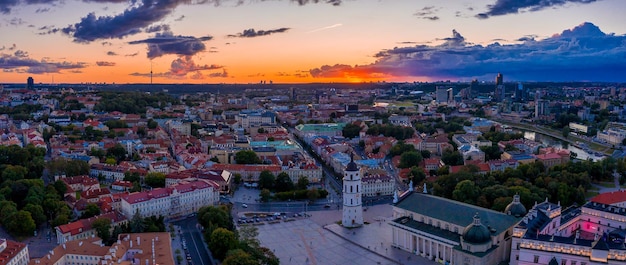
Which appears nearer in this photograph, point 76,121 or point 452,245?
point 452,245

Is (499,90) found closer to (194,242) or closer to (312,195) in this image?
(312,195)

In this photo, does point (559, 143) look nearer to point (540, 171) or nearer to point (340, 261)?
point (540, 171)

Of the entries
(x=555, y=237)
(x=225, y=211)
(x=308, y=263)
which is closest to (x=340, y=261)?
(x=308, y=263)

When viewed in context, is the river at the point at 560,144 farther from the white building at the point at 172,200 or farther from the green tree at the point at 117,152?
the green tree at the point at 117,152

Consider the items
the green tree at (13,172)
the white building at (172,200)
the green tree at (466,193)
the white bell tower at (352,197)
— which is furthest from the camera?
the green tree at (13,172)

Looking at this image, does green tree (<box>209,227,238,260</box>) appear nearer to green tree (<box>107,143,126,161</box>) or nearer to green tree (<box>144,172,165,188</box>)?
green tree (<box>144,172,165,188</box>)

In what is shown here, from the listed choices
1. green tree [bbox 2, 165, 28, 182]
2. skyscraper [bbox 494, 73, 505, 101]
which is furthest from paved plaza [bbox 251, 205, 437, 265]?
skyscraper [bbox 494, 73, 505, 101]

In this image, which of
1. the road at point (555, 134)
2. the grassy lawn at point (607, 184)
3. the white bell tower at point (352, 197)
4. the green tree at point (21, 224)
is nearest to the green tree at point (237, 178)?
the white bell tower at point (352, 197)
